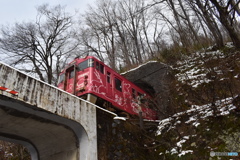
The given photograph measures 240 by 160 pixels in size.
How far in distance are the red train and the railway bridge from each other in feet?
4.90

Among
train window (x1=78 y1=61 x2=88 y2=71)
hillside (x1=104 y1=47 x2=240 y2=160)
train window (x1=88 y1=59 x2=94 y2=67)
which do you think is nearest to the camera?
hillside (x1=104 y1=47 x2=240 y2=160)

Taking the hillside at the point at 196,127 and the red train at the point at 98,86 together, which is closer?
the hillside at the point at 196,127

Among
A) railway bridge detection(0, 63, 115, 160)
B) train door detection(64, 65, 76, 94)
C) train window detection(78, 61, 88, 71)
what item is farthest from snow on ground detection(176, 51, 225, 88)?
railway bridge detection(0, 63, 115, 160)

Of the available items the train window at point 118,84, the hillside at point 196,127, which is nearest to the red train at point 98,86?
the train window at point 118,84

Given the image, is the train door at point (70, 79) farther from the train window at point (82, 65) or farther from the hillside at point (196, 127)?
the hillside at point (196, 127)

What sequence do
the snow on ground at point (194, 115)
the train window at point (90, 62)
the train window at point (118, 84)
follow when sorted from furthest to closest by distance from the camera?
1. the train window at point (118, 84)
2. the train window at point (90, 62)
3. the snow on ground at point (194, 115)

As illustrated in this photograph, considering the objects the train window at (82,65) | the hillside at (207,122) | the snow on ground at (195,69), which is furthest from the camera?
the snow on ground at (195,69)

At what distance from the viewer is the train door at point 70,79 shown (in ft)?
26.5

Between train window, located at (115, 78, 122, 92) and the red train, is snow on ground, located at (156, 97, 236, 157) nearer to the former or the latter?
the red train

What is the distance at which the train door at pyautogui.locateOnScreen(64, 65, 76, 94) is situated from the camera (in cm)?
807

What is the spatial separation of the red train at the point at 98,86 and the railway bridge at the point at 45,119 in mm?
1494

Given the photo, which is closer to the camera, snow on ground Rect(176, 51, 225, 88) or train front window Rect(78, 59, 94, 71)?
train front window Rect(78, 59, 94, 71)

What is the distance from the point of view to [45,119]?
4.90 meters

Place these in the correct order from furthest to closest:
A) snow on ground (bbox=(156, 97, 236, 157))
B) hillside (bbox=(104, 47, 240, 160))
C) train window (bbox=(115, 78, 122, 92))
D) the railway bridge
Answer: train window (bbox=(115, 78, 122, 92)) → snow on ground (bbox=(156, 97, 236, 157)) → hillside (bbox=(104, 47, 240, 160)) → the railway bridge
